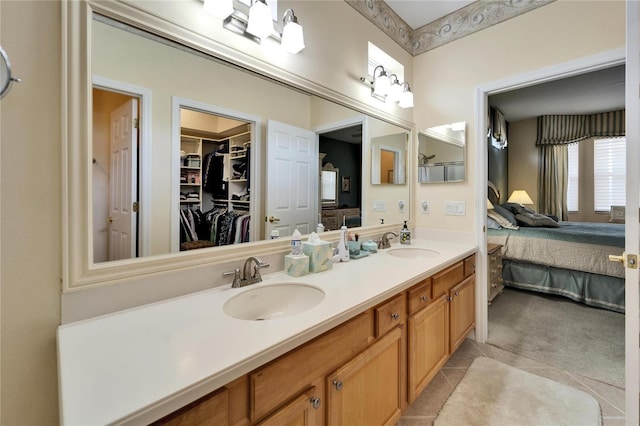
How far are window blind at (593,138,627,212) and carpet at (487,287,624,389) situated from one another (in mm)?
3358

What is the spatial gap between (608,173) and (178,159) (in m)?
7.15

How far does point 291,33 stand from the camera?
138 cm

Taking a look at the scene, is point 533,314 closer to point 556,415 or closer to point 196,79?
point 556,415

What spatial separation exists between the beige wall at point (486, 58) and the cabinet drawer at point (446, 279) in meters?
0.50

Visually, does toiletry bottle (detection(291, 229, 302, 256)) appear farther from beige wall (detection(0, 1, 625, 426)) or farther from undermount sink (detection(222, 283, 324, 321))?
beige wall (detection(0, 1, 625, 426))

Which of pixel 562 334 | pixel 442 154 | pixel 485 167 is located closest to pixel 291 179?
pixel 442 154

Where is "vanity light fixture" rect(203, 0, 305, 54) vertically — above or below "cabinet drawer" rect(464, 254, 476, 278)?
above

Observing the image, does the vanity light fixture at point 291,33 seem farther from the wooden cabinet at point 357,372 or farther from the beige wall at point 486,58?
the beige wall at point 486,58

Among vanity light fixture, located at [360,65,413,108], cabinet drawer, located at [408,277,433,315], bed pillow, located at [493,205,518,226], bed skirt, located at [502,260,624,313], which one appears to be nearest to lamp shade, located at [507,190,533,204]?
bed pillow, located at [493,205,518,226]

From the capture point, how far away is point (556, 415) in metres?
1.52

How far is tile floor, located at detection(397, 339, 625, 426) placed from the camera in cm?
153

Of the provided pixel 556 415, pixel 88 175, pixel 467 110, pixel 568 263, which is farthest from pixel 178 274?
pixel 568 263

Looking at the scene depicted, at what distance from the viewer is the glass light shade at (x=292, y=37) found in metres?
1.38

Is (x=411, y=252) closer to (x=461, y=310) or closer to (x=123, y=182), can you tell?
(x=461, y=310)
